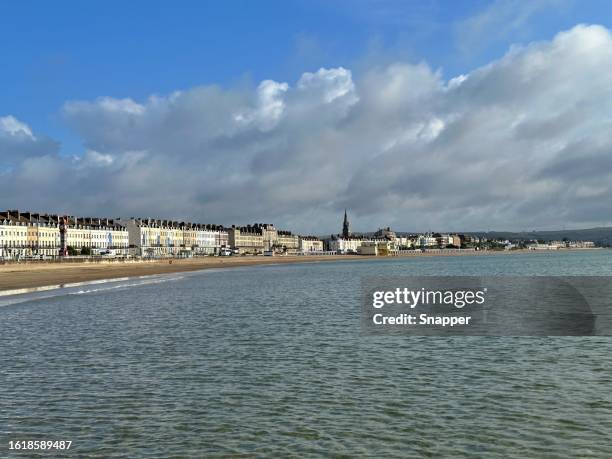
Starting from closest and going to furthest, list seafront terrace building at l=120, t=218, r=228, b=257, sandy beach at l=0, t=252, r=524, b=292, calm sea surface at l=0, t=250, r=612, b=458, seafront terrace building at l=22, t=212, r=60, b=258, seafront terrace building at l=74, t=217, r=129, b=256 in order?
calm sea surface at l=0, t=250, r=612, b=458, sandy beach at l=0, t=252, r=524, b=292, seafront terrace building at l=22, t=212, r=60, b=258, seafront terrace building at l=74, t=217, r=129, b=256, seafront terrace building at l=120, t=218, r=228, b=257

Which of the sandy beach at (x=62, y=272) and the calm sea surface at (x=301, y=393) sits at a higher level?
the sandy beach at (x=62, y=272)

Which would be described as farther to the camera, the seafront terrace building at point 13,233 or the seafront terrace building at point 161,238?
the seafront terrace building at point 161,238

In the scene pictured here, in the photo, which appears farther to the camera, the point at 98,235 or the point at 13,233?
the point at 98,235

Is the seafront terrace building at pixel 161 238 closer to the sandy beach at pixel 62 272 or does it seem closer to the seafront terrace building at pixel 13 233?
the seafront terrace building at pixel 13 233

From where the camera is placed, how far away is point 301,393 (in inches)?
452

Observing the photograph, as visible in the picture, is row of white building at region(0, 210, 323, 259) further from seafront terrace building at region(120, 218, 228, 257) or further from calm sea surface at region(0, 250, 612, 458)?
calm sea surface at region(0, 250, 612, 458)

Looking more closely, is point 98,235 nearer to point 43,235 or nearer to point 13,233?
point 43,235

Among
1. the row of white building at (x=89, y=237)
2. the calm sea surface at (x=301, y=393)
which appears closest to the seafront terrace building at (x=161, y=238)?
the row of white building at (x=89, y=237)

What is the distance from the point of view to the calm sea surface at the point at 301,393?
8727 mm

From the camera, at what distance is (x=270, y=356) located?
15.4m

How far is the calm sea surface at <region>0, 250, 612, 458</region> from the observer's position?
8.73 metres

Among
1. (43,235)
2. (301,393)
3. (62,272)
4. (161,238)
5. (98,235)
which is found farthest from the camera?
(161,238)

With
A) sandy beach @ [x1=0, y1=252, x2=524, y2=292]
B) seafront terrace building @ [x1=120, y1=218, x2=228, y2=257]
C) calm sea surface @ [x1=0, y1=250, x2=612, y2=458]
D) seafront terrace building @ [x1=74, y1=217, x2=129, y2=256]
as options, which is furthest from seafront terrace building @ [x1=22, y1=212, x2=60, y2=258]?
calm sea surface @ [x1=0, y1=250, x2=612, y2=458]

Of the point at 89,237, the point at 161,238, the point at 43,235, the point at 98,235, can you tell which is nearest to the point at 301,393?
the point at 43,235
